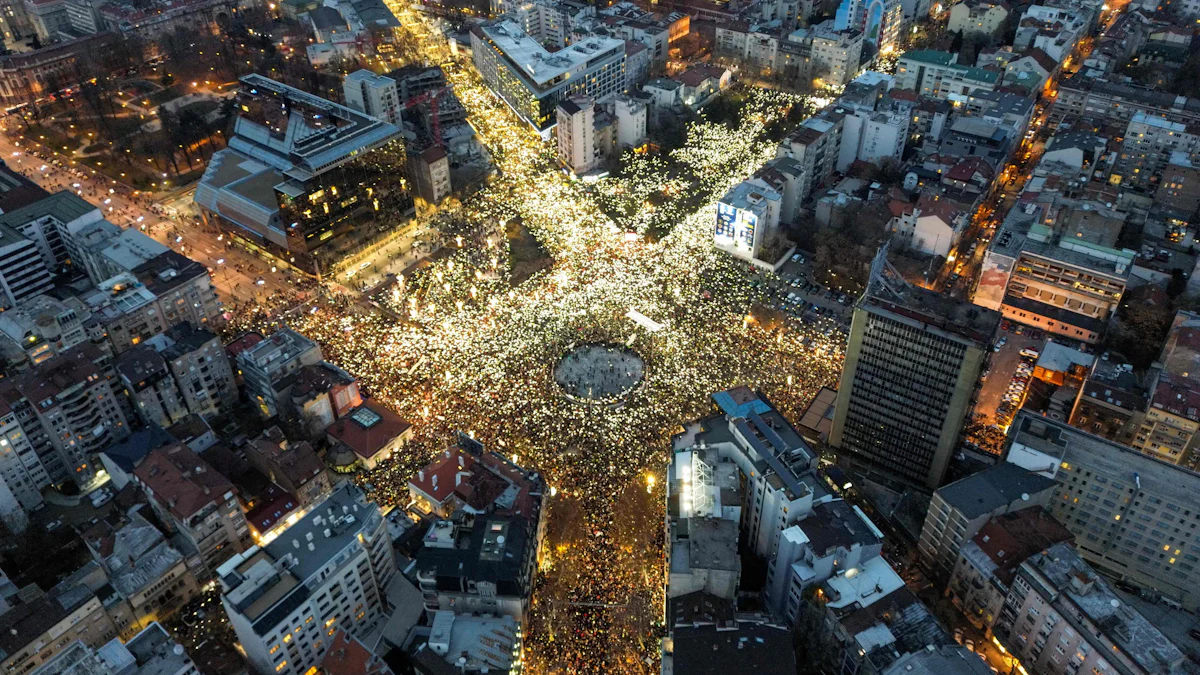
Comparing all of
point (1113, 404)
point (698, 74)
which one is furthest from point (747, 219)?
point (698, 74)

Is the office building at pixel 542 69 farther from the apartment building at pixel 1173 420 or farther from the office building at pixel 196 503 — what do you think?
the apartment building at pixel 1173 420

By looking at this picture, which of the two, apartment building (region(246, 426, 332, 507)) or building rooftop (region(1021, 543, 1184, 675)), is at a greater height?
building rooftop (region(1021, 543, 1184, 675))

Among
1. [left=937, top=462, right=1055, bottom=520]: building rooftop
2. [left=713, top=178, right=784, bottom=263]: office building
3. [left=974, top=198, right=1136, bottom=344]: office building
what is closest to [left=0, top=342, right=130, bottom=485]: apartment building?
[left=713, top=178, right=784, bottom=263]: office building

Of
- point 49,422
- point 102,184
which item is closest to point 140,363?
point 49,422

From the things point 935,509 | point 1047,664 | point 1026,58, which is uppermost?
point 1026,58

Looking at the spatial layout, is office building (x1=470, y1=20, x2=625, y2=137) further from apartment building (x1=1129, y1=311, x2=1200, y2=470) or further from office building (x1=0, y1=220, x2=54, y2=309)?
apartment building (x1=1129, y1=311, x2=1200, y2=470)

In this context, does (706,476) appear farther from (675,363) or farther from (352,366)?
(352,366)
